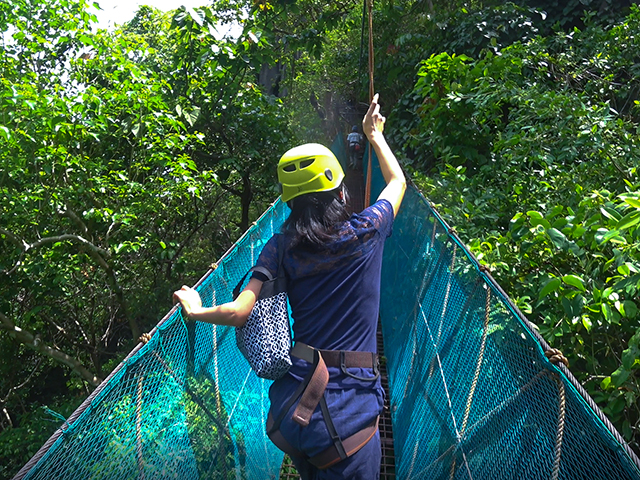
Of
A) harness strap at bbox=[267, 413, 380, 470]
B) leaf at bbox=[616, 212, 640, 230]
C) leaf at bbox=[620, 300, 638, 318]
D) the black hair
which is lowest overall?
leaf at bbox=[620, 300, 638, 318]

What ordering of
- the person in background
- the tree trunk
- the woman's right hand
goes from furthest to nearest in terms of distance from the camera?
the person in background → the tree trunk → the woman's right hand

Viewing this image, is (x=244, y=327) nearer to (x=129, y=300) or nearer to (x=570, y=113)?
(x=570, y=113)

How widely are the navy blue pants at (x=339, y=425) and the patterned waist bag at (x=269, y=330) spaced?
8 centimetres

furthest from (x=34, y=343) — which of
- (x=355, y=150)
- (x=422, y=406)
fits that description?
(x=355, y=150)

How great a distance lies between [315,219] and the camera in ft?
5.07

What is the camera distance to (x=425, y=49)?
7098 millimetres

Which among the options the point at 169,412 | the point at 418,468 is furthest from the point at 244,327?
the point at 418,468

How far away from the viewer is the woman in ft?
4.82

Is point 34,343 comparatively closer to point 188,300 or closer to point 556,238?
point 188,300

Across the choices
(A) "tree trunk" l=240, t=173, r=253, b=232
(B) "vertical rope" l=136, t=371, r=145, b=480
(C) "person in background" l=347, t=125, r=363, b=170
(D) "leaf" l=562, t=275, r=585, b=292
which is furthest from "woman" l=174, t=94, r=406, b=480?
(C) "person in background" l=347, t=125, r=363, b=170

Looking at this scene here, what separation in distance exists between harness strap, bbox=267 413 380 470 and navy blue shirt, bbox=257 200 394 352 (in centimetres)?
24

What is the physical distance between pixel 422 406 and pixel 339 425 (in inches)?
43.3

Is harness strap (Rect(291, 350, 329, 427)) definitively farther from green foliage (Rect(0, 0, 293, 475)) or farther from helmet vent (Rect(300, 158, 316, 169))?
green foliage (Rect(0, 0, 293, 475))

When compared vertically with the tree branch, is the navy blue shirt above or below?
above
